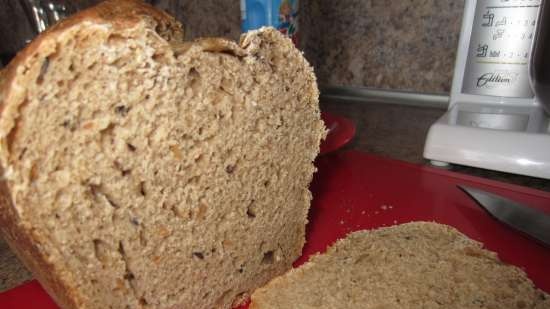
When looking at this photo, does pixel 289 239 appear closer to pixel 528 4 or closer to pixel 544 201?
pixel 544 201

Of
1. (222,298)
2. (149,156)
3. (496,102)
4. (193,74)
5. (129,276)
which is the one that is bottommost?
(222,298)

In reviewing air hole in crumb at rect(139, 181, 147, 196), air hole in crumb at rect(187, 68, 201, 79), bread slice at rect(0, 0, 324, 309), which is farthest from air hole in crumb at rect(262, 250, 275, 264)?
air hole in crumb at rect(187, 68, 201, 79)

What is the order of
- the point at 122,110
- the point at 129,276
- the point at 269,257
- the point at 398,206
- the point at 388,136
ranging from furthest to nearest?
the point at 388,136 → the point at 398,206 → the point at 269,257 → the point at 129,276 → the point at 122,110

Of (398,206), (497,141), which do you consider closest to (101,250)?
(398,206)

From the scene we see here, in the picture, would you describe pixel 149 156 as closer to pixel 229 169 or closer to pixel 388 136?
pixel 229 169

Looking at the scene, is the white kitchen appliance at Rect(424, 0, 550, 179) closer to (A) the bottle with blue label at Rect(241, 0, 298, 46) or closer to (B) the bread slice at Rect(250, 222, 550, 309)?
(B) the bread slice at Rect(250, 222, 550, 309)

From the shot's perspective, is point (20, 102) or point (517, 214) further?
point (517, 214)

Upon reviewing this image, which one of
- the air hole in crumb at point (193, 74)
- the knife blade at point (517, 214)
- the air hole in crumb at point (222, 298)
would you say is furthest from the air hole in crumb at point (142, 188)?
the knife blade at point (517, 214)
